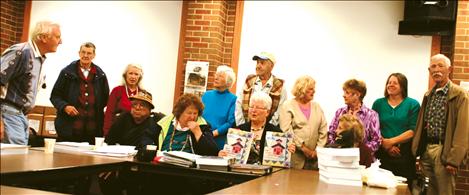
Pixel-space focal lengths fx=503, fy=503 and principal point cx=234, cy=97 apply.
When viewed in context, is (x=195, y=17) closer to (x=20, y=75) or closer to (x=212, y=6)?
(x=212, y=6)

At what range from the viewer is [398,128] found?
4348 mm

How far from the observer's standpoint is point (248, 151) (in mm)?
3256

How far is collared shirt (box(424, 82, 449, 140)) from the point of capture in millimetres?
4117

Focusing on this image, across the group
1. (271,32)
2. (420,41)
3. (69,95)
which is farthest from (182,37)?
(420,41)

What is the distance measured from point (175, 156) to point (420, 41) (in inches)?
144

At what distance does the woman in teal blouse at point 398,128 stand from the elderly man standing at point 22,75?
2.87 m

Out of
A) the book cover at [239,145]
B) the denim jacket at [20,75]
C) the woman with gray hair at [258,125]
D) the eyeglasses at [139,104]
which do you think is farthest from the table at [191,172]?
the eyeglasses at [139,104]

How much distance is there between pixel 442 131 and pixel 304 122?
114cm

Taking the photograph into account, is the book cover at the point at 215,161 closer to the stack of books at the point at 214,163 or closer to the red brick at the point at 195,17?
the stack of books at the point at 214,163

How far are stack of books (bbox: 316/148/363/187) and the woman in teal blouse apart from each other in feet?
5.77

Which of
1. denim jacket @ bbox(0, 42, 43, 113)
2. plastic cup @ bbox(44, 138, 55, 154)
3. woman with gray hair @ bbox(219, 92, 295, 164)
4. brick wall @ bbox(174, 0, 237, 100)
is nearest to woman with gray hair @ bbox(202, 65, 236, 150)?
woman with gray hair @ bbox(219, 92, 295, 164)

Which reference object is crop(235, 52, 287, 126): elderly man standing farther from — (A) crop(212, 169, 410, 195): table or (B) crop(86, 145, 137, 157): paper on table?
(A) crop(212, 169, 410, 195): table

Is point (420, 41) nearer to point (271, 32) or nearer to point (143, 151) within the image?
point (271, 32)

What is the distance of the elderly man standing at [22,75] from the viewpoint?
201 centimetres
